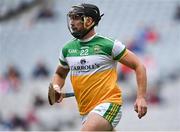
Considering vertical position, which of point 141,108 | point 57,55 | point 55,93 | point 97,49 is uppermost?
point 97,49

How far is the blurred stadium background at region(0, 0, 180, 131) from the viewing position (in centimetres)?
1526

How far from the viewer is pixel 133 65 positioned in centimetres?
666

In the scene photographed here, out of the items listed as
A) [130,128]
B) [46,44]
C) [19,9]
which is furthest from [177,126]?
[19,9]

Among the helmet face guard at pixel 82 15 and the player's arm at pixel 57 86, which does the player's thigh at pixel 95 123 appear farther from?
the helmet face guard at pixel 82 15

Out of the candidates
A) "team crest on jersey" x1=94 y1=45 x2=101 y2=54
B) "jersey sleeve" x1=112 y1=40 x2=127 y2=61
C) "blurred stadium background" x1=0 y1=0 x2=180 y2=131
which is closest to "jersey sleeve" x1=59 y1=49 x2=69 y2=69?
"team crest on jersey" x1=94 y1=45 x2=101 y2=54

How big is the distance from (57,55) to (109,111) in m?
10.1

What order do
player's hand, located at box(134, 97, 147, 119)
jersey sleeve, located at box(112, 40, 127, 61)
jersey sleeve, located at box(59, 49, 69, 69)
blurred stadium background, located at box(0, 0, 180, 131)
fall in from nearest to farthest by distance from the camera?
player's hand, located at box(134, 97, 147, 119) → jersey sleeve, located at box(112, 40, 127, 61) → jersey sleeve, located at box(59, 49, 69, 69) → blurred stadium background, located at box(0, 0, 180, 131)

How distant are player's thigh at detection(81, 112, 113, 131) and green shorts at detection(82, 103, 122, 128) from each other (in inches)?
1.4

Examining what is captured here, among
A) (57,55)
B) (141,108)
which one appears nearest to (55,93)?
(141,108)

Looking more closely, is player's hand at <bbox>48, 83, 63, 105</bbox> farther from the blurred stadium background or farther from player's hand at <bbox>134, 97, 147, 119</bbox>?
the blurred stadium background

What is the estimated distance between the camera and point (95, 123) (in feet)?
21.0

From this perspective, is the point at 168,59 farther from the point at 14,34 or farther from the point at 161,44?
the point at 14,34

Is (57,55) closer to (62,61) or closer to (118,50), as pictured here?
(62,61)

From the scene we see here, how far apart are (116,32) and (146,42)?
3.41 feet
